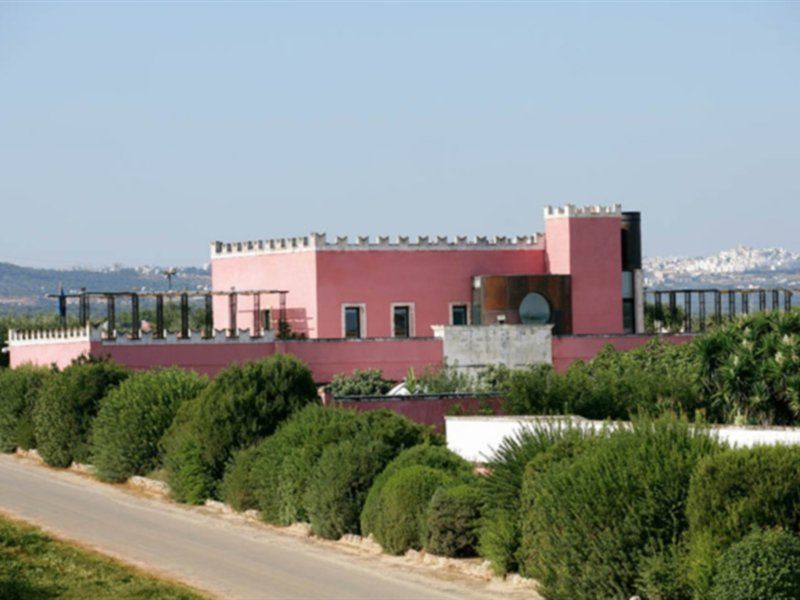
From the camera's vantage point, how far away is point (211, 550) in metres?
25.3

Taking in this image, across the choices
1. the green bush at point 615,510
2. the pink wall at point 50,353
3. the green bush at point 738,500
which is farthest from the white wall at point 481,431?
the pink wall at point 50,353

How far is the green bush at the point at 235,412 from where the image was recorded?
31625mm

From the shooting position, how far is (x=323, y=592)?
21.3m

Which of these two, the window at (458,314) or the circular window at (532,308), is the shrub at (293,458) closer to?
the circular window at (532,308)

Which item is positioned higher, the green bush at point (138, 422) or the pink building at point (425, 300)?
the pink building at point (425, 300)

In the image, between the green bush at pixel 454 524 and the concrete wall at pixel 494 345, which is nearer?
the green bush at pixel 454 524

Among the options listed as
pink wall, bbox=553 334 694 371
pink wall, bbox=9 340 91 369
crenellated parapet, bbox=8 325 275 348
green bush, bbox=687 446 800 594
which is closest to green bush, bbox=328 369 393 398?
crenellated parapet, bbox=8 325 275 348

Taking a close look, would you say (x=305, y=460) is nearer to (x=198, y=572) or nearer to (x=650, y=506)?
(x=198, y=572)

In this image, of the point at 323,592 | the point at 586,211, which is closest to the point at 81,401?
the point at 323,592

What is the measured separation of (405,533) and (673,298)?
171ft

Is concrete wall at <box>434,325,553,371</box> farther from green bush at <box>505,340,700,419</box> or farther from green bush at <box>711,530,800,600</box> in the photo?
green bush at <box>711,530,800,600</box>

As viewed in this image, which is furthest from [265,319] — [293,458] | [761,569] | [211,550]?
[761,569]

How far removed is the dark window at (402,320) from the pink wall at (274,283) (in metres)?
3.47

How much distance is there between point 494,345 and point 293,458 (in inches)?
1317
